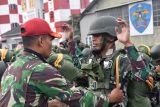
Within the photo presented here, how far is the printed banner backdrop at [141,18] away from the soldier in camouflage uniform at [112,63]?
8746 mm

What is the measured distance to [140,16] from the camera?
12.0m

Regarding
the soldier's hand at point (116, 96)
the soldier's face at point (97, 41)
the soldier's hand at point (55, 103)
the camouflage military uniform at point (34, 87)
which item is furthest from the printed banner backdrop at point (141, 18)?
the camouflage military uniform at point (34, 87)

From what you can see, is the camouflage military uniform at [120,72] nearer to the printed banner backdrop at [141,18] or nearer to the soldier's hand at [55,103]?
the soldier's hand at [55,103]

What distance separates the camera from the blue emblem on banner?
11656 millimetres

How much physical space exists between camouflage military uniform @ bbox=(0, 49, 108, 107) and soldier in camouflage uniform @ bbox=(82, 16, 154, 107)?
471 mm

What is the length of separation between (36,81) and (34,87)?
1.6 inches

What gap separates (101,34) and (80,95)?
31.5 inches

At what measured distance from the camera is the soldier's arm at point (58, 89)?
2.18 meters

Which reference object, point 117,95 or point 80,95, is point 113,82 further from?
point 80,95

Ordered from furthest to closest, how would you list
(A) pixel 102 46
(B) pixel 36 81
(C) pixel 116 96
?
(A) pixel 102 46
(C) pixel 116 96
(B) pixel 36 81

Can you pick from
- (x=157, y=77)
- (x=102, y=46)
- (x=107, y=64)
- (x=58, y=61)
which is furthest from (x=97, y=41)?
(x=157, y=77)

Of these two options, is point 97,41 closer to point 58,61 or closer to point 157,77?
point 58,61

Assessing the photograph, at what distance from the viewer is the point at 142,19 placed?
11.9 meters

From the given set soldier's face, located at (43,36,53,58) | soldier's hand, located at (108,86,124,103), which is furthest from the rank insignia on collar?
soldier's face, located at (43,36,53,58)
